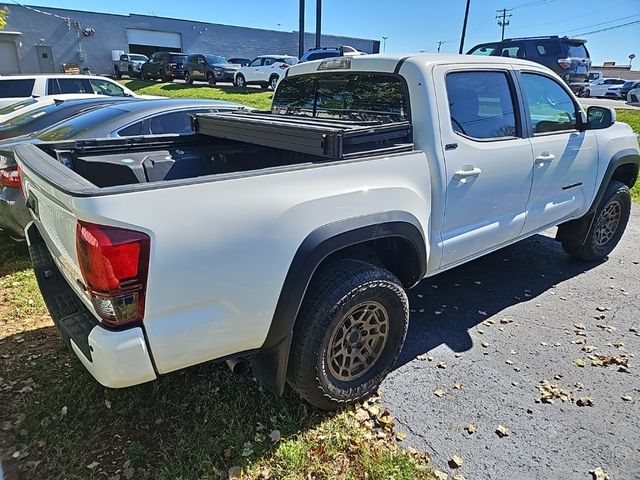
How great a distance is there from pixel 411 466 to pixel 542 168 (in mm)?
2538

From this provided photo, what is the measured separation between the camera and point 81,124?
533cm

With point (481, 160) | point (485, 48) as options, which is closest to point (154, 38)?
point (485, 48)

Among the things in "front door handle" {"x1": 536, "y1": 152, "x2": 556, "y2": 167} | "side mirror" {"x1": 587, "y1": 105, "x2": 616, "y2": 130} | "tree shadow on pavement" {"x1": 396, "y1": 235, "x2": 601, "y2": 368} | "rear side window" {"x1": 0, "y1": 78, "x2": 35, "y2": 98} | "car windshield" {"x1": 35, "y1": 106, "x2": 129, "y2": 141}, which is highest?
"side mirror" {"x1": 587, "y1": 105, "x2": 616, "y2": 130}

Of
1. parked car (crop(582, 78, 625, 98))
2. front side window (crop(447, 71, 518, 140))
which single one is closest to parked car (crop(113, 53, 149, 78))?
parked car (crop(582, 78, 625, 98))

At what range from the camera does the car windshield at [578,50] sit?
680 inches

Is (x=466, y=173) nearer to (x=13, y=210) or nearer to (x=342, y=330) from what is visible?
(x=342, y=330)

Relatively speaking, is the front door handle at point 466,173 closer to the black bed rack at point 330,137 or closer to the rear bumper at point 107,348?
the black bed rack at point 330,137

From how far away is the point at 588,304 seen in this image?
4109 millimetres

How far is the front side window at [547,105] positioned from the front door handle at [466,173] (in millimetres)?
951

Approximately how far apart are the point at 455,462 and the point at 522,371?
3.38ft

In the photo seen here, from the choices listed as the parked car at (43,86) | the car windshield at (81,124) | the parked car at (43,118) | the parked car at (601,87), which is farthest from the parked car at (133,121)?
the parked car at (601,87)

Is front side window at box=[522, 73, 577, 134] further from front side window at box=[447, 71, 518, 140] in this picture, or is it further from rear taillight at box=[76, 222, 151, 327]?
rear taillight at box=[76, 222, 151, 327]

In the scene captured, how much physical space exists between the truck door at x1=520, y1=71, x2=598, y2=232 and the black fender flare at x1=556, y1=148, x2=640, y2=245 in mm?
217

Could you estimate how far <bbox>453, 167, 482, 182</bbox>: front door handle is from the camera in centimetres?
306
